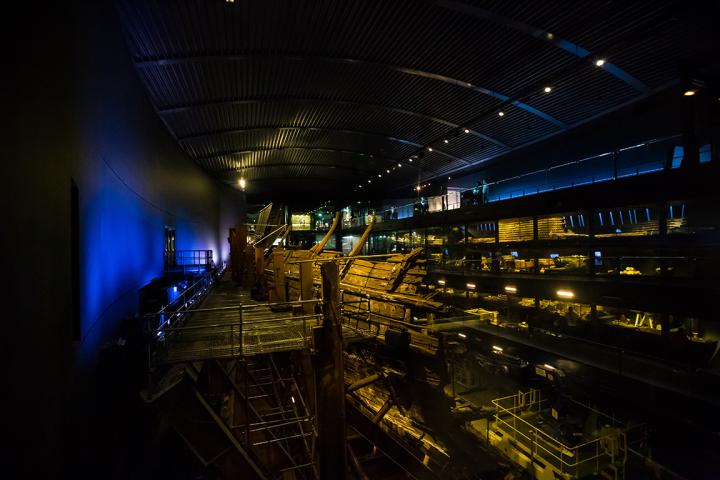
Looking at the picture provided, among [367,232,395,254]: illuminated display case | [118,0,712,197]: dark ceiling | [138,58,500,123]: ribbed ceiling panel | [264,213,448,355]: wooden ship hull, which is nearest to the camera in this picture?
[264,213,448,355]: wooden ship hull

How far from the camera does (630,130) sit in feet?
47.0

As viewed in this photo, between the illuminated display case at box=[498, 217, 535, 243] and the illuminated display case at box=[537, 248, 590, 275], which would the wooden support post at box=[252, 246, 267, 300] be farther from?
the illuminated display case at box=[498, 217, 535, 243]

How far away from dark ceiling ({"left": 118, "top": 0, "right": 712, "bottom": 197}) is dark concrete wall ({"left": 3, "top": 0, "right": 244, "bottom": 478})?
3675mm

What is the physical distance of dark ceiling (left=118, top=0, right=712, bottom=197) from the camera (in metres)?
10.7

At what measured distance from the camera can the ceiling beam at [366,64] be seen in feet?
40.0

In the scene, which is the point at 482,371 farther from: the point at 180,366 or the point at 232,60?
the point at 232,60

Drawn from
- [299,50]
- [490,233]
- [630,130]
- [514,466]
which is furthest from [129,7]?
[630,130]

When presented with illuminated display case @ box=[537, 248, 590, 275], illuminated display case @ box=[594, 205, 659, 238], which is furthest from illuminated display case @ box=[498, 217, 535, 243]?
illuminated display case @ box=[594, 205, 659, 238]

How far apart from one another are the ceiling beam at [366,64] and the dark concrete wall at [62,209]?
2697 mm

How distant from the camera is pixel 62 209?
3822 millimetres

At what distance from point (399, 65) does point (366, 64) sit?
1538 millimetres

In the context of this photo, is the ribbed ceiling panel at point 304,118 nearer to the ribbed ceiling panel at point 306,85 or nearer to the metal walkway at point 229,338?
the ribbed ceiling panel at point 306,85

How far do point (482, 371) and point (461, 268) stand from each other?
20.1 ft

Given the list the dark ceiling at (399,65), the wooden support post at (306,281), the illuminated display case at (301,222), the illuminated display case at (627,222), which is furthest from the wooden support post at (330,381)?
the illuminated display case at (301,222)
